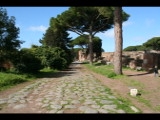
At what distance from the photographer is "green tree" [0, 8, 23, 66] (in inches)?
663

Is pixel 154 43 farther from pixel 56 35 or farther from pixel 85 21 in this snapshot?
pixel 56 35

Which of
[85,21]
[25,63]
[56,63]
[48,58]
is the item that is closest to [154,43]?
[85,21]

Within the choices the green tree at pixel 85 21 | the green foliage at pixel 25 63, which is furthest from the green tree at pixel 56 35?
the green foliage at pixel 25 63

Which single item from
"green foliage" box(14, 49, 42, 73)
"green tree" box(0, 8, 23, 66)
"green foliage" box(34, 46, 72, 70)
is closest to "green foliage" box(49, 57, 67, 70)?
"green foliage" box(34, 46, 72, 70)

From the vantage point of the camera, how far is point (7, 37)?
1695cm

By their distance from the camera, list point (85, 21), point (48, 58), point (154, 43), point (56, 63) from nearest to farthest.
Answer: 1. point (48, 58)
2. point (56, 63)
3. point (85, 21)
4. point (154, 43)

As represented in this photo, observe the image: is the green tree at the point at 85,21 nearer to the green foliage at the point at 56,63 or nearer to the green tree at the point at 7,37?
the green foliage at the point at 56,63

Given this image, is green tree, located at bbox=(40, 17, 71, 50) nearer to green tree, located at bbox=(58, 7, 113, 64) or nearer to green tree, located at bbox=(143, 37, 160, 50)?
green tree, located at bbox=(58, 7, 113, 64)

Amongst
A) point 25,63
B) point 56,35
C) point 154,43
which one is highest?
point 154,43

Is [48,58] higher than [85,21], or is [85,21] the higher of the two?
[85,21]

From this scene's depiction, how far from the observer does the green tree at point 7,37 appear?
55.2 ft

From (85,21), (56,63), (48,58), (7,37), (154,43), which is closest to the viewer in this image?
(7,37)
